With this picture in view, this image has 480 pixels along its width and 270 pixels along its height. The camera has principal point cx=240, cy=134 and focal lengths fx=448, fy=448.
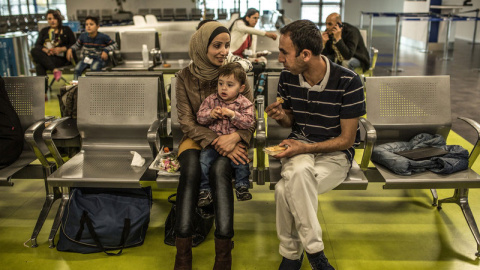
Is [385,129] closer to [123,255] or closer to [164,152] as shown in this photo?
[164,152]

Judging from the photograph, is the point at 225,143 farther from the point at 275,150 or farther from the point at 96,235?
the point at 96,235

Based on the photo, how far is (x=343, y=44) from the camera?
17.7 feet

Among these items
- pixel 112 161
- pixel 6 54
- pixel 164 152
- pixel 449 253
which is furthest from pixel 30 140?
pixel 6 54

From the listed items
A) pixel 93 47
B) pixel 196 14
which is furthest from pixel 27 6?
pixel 93 47

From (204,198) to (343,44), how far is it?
353 centimetres

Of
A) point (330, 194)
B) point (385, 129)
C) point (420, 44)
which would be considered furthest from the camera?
point (420, 44)

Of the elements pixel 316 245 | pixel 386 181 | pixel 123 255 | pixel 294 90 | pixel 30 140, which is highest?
pixel 294 90

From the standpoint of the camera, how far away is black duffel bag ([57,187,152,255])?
108 inches

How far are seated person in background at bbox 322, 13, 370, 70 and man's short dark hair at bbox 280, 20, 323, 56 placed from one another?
3.03 metres

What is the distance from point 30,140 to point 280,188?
5.22 ft

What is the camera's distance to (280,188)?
2432 millimetres

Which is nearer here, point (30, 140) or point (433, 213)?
point (30, 140)

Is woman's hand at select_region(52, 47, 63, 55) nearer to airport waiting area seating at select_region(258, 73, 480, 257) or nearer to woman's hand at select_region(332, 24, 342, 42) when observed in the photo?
woman's hand at select_region(332, 24, 342, 42)

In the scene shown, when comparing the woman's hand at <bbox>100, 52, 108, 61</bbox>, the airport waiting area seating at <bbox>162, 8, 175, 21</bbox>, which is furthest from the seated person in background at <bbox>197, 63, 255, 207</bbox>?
the airport waiting area seating at <bbox>162, 8, 175, 21</bbox>
